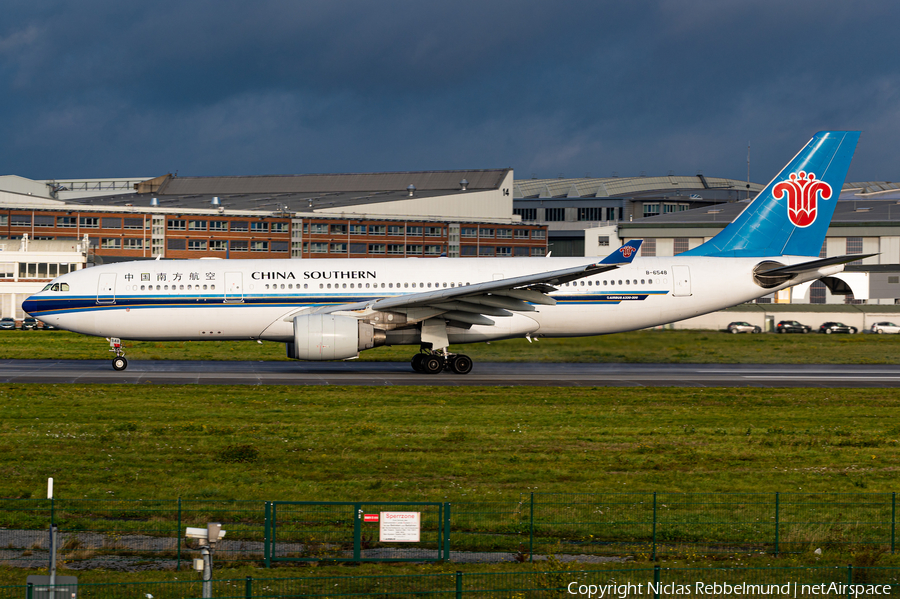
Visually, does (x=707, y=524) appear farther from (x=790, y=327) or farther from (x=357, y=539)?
(x=790, y=327)

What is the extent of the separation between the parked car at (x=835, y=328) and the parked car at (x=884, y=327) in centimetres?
169

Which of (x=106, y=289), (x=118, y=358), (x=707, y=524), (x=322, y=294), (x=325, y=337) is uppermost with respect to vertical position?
(x=106, y=289)

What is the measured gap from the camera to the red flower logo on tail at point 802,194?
124 ft

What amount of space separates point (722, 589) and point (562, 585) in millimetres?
2048

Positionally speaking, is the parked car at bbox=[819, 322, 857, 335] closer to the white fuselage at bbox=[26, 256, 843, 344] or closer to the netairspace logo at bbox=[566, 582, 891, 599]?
the white fuselage at bbox=[26, 256, 843, 344]

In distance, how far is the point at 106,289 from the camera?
1368 inches

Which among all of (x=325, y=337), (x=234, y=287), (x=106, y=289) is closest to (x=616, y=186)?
(x=234, y=287)

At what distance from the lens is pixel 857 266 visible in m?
77.8

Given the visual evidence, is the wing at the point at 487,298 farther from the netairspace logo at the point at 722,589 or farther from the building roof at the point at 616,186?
the building roof at the point at 616,186

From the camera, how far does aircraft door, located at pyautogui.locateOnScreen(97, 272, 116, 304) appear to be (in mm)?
34625

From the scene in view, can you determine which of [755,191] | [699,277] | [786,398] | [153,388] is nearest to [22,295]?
[153,388]

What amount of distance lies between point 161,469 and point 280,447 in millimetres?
2982

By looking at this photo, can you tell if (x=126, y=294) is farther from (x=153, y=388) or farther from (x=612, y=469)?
(x=612, y=469)

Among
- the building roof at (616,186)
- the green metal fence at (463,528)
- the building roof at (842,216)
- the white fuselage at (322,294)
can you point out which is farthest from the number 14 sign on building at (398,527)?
the building roof at (616,186)
